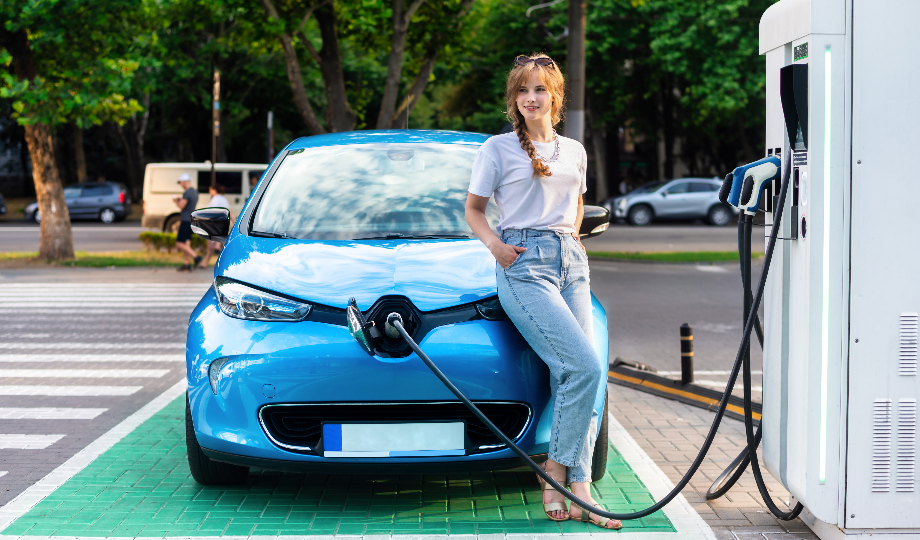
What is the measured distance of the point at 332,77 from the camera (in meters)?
17.3

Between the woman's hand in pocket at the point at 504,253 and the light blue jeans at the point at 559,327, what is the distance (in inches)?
1.7

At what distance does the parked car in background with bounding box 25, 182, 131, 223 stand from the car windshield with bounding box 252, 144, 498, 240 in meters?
29.7

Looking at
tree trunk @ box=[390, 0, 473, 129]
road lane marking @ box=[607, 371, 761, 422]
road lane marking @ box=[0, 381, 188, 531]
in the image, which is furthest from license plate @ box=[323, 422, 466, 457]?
tree trunk @ box=[390, 0, 473, 129]

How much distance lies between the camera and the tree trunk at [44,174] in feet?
55.6

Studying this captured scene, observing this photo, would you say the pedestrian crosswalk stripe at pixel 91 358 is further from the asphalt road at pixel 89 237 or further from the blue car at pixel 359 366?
the asphalt road at pixel 89 237

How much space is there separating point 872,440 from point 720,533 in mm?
701

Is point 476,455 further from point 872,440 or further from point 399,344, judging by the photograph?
point 872,440

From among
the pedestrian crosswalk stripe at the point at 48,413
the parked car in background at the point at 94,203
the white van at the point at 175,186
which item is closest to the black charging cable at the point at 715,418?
the pedestrian crosswalk stripe at the point at 48,413

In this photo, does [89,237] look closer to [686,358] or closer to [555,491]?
[686,358]

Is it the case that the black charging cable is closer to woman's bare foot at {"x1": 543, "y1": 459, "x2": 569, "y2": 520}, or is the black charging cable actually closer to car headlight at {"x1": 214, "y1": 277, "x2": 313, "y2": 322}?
woman's bare foot at {"x1": 543, "y1": 459, "x2": 569, "y2": 520}

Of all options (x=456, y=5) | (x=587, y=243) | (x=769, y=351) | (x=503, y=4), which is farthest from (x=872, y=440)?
(x=503, y=4)

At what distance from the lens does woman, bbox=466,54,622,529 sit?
3.51 meters

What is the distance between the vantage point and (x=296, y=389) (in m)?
3.46

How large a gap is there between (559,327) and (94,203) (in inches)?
1246
